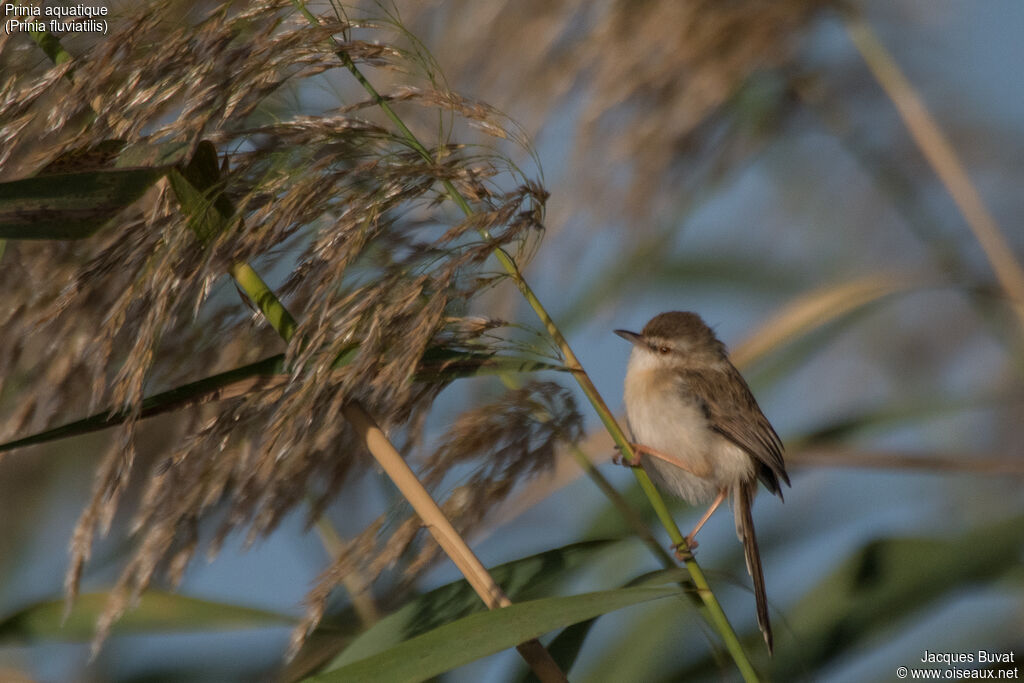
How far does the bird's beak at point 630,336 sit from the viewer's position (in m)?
3.26

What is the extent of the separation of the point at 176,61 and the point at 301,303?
0.55 metres

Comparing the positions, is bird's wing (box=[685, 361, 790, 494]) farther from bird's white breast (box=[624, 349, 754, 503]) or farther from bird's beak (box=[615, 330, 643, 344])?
bird's beak (box=[615, 330, 643, 344])

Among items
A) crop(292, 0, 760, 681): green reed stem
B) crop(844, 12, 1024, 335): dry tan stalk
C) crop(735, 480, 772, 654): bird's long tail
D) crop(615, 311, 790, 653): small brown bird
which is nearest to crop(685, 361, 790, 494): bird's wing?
crop(615, 311, 790, 653): small brown bird

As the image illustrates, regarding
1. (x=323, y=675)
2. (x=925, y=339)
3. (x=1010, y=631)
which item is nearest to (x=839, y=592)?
(x=1010, y=631)

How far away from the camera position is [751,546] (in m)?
2.57

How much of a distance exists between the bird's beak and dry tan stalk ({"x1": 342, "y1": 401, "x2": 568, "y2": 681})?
1.63 m

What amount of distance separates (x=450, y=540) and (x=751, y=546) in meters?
1.18

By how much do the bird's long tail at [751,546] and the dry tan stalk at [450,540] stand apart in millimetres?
677

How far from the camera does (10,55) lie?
1.87 meters

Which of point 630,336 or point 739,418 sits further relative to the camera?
point 630,336

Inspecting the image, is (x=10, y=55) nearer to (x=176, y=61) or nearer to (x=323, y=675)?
(x=176, y=61)

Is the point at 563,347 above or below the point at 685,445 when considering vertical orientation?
below

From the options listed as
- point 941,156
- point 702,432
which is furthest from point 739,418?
point 941,156

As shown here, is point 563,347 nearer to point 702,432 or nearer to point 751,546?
point 751,546
